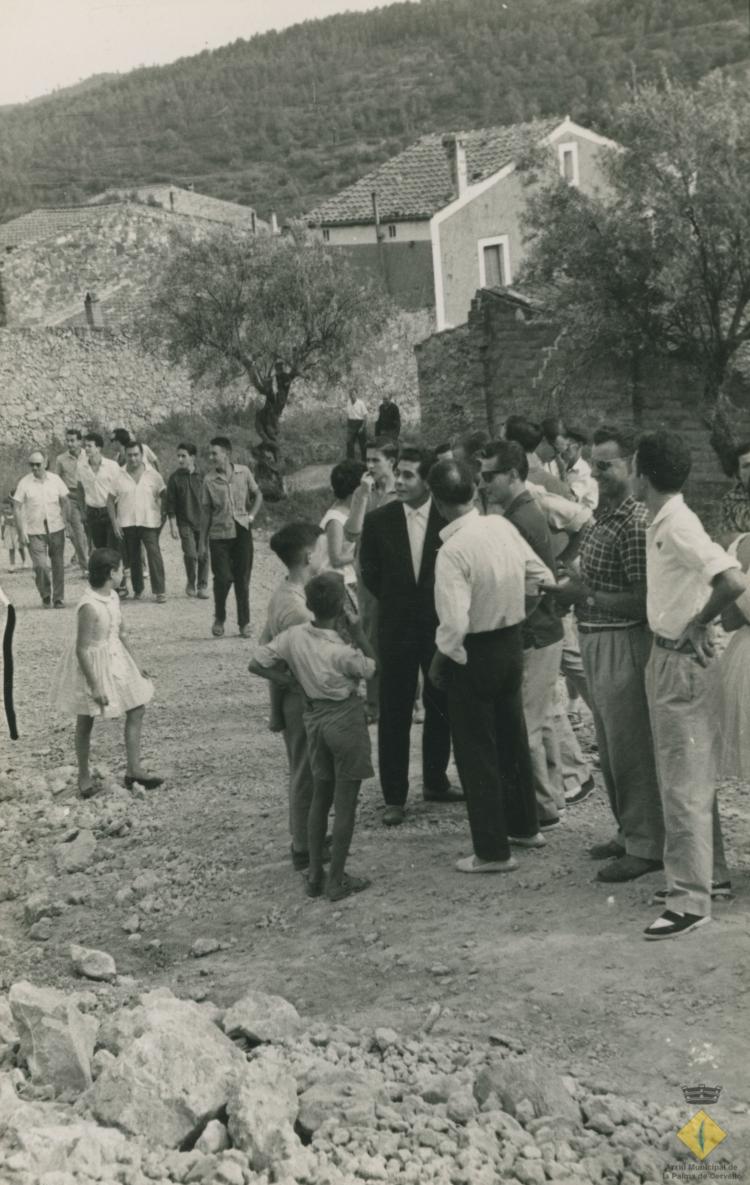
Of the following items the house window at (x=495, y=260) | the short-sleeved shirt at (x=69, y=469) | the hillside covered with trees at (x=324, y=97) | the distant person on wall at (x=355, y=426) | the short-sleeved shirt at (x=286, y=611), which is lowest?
the short-sleeved shirt at (x=286, y=611)

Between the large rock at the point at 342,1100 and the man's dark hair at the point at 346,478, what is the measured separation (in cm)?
396

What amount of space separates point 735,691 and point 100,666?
3.97 m

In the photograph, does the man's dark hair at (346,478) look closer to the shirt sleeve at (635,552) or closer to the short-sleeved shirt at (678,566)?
the shirt sleeve at (635,552)

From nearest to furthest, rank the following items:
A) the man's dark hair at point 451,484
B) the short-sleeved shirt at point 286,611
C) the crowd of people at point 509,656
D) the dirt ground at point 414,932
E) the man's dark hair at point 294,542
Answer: the dirt ground at point 414,932 < the crowd of people at point 509,656 < the man's dark hair at point 451,484 < the short-sleeved shirt at point 286,611 < the man's dark hair at point 294,542

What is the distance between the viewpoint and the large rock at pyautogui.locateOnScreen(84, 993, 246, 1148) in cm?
414

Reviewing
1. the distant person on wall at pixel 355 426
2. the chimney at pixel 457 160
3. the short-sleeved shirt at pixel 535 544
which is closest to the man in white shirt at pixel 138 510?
the short-sleeved shirt at pixel 535 544

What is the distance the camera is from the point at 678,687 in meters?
5.27

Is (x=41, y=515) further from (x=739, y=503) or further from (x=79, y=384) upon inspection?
(x=79, y=384)

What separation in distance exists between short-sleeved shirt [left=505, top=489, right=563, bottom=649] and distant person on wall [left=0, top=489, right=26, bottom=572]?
38.0 feet

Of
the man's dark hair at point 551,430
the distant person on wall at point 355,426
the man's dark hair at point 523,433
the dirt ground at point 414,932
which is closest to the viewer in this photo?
the dirt ground at point 414,932

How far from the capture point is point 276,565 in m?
17.9

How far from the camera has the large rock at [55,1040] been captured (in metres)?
4.57

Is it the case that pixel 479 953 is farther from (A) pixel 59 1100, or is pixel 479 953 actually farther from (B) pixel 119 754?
(B) pixel 119 754

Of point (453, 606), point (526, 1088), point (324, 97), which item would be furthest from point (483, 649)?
point (324, 97)
